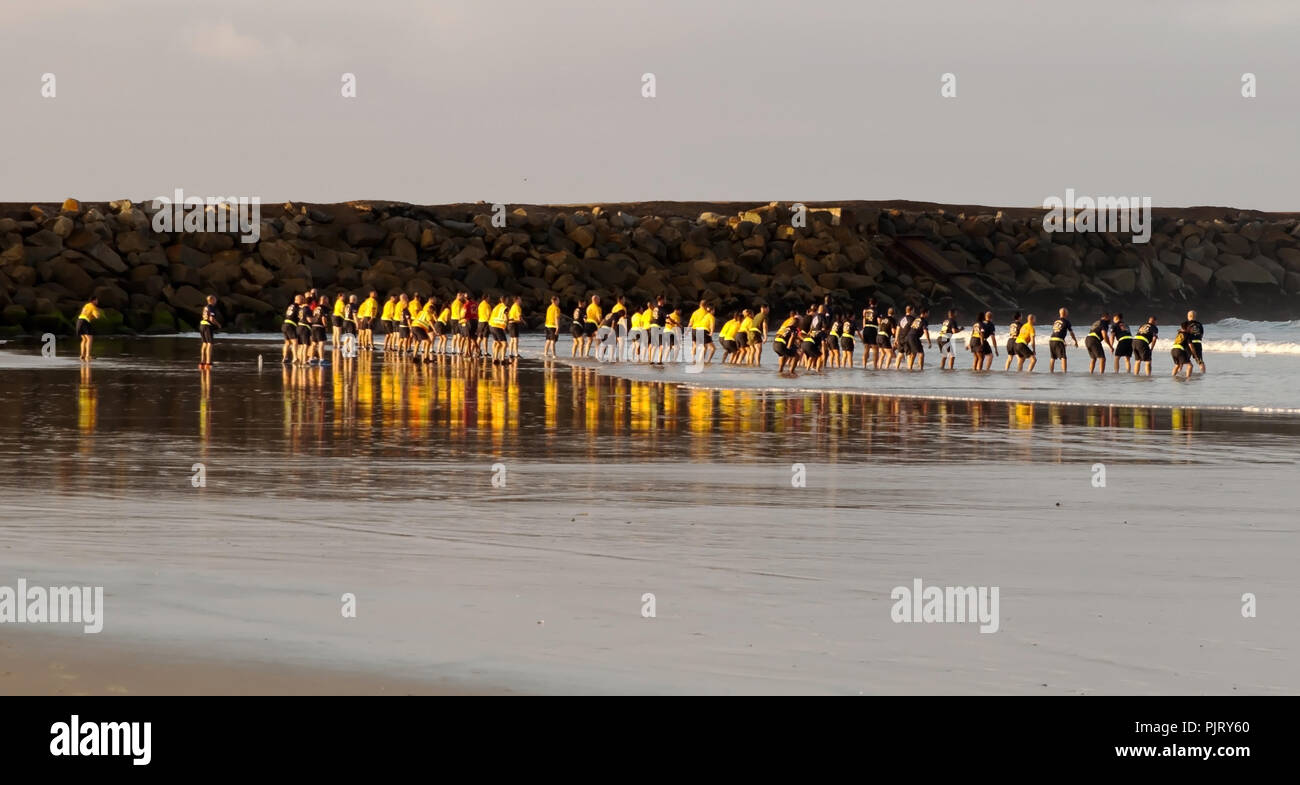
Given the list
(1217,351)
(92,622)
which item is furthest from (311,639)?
(1217,351)

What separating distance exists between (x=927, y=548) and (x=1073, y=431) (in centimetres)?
1118

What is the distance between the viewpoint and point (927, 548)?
38.8 feet

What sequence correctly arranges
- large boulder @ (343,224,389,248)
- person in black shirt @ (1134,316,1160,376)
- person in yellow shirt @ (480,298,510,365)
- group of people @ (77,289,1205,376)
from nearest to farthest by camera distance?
person in black shirt @ (1134,316,1160,376)
group of people @ (77,289,1205,376)
person in yellow shirt @ (480,298,510,365)
large boulder @ (343,224,389,248)

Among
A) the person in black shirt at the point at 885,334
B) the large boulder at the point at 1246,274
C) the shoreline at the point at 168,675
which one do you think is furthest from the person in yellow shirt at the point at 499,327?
the large boulder at the point at 1246,274

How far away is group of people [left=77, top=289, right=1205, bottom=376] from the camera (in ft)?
128

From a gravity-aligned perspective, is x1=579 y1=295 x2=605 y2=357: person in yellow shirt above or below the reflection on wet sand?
above

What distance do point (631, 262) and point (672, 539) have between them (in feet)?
243

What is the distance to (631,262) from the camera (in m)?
85.9

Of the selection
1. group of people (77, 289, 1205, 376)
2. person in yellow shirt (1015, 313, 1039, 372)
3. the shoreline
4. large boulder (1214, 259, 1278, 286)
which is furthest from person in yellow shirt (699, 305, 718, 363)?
large boulder (1214, 259, 1278, 286)

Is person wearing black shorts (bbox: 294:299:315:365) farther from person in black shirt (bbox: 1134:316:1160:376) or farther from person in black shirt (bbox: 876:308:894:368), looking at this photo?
person in black shirt (bbox: 1134:316:1160:376)

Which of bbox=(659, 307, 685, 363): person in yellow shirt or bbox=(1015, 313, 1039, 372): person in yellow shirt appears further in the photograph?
bbox=(659, 307, 685, 363): person in yellow shirt

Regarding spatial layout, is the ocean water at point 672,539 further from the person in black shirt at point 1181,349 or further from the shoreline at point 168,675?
the person in black shirt at point 1181,349

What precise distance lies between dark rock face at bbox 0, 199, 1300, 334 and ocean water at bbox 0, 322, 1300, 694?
47077mm
